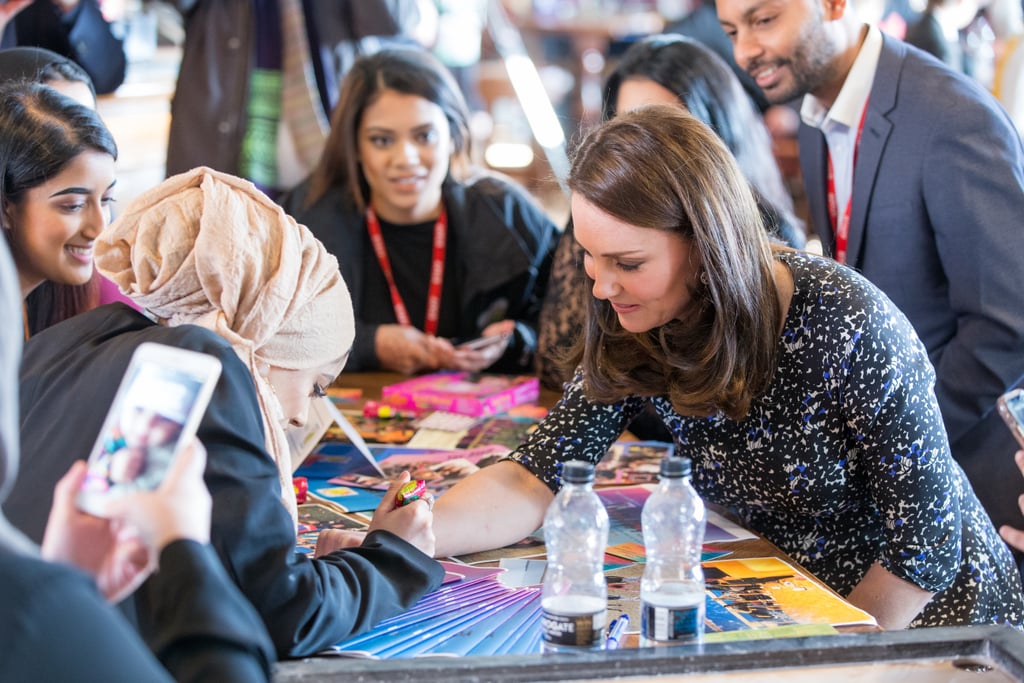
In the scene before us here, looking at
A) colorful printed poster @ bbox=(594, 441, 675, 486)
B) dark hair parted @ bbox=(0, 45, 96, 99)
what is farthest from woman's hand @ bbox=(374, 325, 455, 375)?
dark hair parted @ bbox=(0, 45, 96, 99)

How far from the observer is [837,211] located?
3.09 m

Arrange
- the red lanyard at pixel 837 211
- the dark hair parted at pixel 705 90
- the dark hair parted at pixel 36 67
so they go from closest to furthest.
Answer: the dark hair parted at pixel 36 67
the red lanyard at pixel 837 211
the dark hair parted at pixel 705 90

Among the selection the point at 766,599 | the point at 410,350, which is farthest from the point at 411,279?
the point at 766,599

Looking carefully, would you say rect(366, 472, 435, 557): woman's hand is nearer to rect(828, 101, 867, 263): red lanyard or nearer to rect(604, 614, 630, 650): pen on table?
rect(604, 614, 630, 650): pen on table

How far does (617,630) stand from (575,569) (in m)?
0.15

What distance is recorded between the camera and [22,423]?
1490mm

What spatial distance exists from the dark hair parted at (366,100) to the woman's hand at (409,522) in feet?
6.26

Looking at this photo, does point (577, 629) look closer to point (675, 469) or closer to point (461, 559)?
point (675, 469)

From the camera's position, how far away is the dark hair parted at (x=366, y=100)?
3492mm

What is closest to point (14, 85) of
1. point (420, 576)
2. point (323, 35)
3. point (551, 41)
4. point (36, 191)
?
point (36, 191)

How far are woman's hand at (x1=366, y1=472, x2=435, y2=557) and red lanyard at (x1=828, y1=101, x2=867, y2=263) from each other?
1.53 metres

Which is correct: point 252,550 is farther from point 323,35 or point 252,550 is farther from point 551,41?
point 551,41

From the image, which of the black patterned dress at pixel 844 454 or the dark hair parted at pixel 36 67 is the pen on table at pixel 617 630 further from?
the dark hair parted at pixel 36 67

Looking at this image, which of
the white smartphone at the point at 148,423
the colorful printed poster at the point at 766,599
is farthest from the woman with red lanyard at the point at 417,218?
the white smartphone at the point at 148,423
